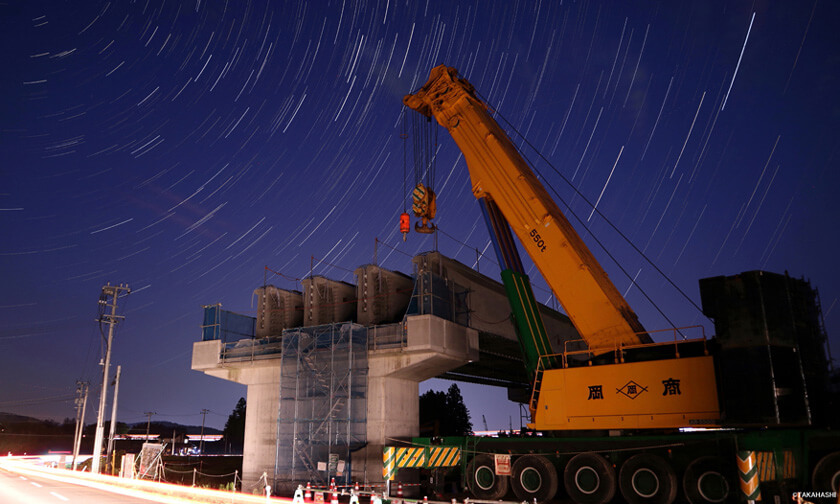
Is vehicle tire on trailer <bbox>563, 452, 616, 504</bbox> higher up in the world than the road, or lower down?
higher up

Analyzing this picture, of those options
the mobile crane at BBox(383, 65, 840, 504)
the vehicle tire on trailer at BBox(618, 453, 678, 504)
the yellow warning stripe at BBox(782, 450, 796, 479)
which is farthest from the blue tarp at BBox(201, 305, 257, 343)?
the yellow warning stripe at BBox(782, 450, 796, 479)

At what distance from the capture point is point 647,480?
1494cm

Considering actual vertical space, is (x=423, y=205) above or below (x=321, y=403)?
above

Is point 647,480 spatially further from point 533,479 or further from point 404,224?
point 404,224

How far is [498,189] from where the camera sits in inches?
790

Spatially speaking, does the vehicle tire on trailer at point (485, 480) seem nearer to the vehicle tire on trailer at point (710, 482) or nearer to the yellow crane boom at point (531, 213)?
the yellow crane boom at point (531, 213)

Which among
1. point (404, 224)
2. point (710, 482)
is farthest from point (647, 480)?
point (404, 224)

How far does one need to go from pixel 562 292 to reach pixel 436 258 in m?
9.58

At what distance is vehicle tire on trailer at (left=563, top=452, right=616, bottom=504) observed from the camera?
15406 millimetres

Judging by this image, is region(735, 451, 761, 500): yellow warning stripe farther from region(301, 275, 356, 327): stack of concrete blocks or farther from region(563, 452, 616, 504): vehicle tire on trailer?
region(301, 275, 356, 327): stack of concrete blocks

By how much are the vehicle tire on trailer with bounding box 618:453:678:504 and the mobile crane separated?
0.08ft

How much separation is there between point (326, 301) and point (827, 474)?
21.0 meters

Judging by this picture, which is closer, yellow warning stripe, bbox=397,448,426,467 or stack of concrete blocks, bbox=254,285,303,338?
yellow warning stripe, bbox=397,448,426,467

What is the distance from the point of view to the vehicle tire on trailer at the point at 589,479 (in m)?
15.4
